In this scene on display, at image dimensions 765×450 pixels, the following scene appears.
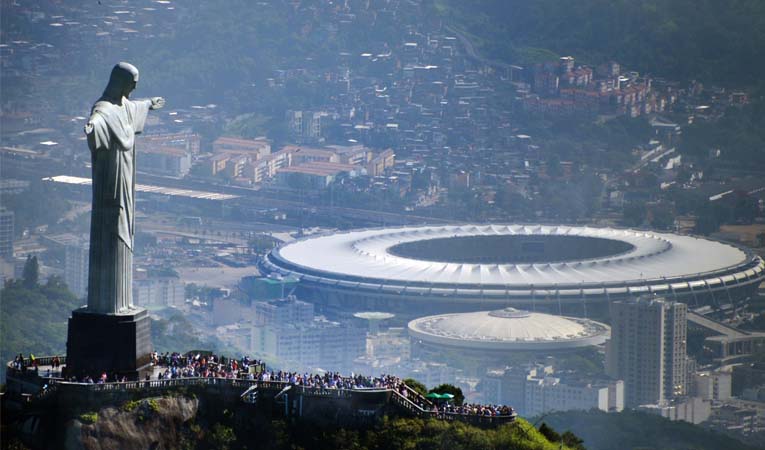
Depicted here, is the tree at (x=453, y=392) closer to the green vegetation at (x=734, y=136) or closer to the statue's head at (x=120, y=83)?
the statue's head at (x=120, y=83)

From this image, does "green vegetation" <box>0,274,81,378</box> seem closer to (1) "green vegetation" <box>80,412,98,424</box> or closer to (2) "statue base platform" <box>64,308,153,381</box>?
(2) "statue base platform" <box>64,308,153,381</box>

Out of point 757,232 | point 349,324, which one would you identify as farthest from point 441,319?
point 757,232

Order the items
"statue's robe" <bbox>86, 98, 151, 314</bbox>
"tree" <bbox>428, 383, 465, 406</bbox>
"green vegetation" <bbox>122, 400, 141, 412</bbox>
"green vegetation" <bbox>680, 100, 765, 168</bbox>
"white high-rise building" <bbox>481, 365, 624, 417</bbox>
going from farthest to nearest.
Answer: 1. "green vegetation" <bbox>680, 100, 765, 168</bbox>
2. "white high-rise building" <bbox>481, 365, 624, 417</bbox>
3. "tree" <bbox>428, 383, 465, 406</bbox>
4. "statue's robe" <bbox>86, 98, 151, 314</bbox>
5. "green vegetation" <bbox>122, 400, 141, 412</bbox>

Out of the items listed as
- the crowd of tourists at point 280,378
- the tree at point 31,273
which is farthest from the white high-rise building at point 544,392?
the crowd of tourists at point 280,378

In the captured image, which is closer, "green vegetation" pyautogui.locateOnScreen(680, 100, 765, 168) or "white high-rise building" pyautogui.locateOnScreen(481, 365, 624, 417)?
"white high-rise building" pyautogui.locateOnScreen(481, 365, 624, 417)

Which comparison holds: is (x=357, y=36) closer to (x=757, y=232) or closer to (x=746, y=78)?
(x=746, y=78)

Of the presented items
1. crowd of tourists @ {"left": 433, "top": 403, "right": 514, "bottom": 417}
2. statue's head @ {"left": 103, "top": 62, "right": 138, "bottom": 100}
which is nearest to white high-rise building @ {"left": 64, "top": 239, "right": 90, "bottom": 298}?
statue's head @ {"left": 103, "top": 62, "right": 138, "bottom": 100}
